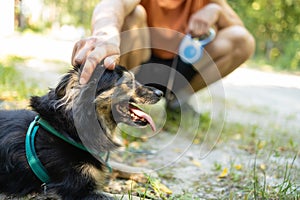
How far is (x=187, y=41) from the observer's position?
4.04 m

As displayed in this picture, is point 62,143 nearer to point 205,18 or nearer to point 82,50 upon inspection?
point 82,50

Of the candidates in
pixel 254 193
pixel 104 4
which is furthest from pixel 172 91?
pixel 254 193

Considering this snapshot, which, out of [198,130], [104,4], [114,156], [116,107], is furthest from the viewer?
[198,130]

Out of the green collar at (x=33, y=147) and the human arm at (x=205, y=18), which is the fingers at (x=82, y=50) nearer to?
the green collar at (x=33, y=147)

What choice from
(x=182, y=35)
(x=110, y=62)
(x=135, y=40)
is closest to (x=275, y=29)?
(x=182, y=35)

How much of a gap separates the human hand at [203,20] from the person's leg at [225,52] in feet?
0.92

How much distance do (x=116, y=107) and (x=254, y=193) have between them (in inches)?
44.5

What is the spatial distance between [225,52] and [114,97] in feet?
6.94

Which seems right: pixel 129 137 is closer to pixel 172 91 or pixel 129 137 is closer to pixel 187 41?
pixel 172 91

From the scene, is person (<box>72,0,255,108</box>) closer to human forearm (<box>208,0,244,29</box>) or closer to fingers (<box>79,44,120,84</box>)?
human forearm (<box>208,0,244,29</box>)

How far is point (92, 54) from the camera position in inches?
90.7

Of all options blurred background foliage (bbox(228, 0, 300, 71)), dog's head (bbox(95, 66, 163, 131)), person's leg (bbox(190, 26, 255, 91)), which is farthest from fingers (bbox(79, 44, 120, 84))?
blurred background foliage (bbox(228, 0, 300, 71))

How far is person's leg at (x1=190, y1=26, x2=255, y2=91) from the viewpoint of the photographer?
4.22 m

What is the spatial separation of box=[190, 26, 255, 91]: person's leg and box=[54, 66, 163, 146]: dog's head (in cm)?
174
